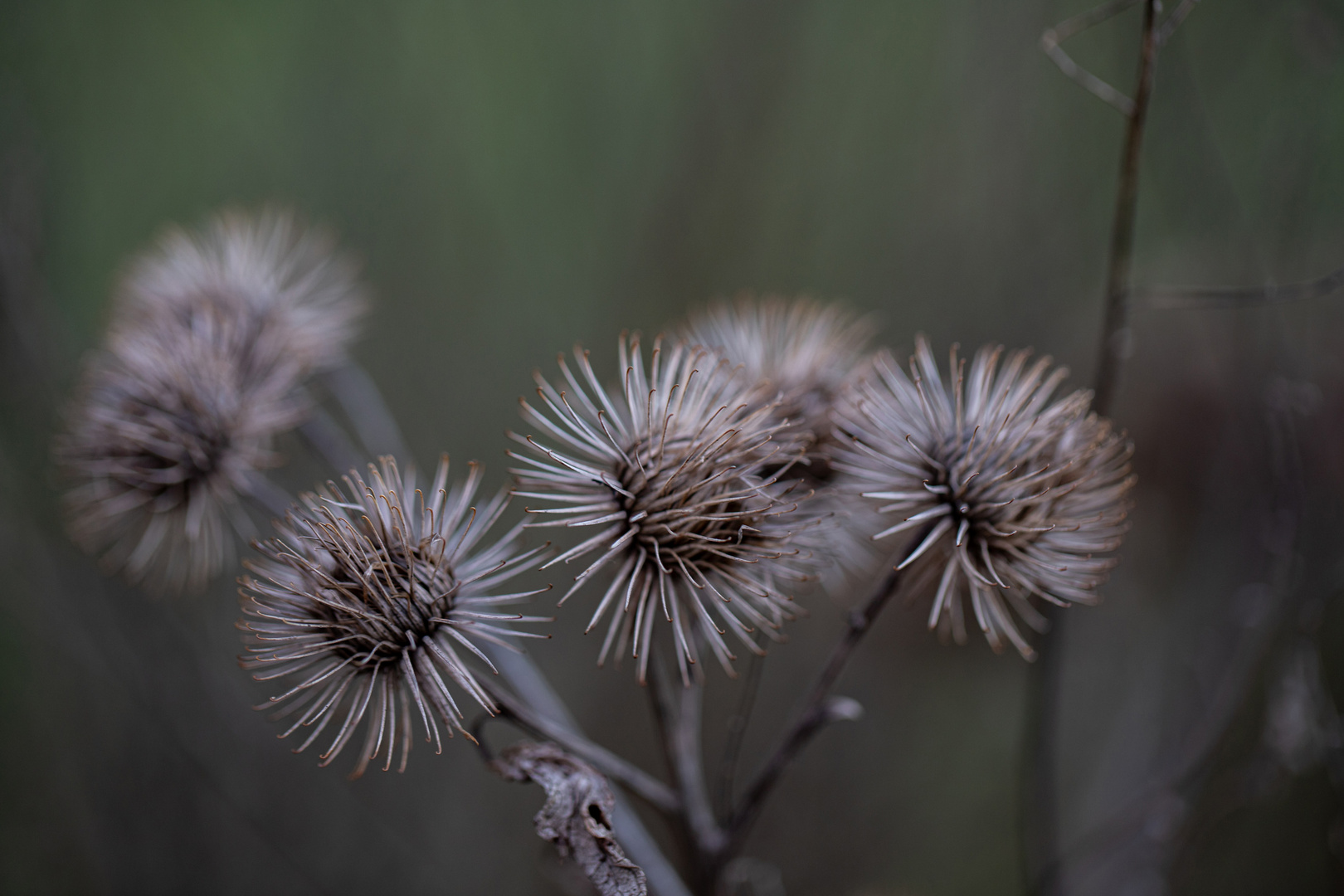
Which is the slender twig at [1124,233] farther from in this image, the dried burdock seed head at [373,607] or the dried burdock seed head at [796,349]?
the dried burdock seed head at [373,607]

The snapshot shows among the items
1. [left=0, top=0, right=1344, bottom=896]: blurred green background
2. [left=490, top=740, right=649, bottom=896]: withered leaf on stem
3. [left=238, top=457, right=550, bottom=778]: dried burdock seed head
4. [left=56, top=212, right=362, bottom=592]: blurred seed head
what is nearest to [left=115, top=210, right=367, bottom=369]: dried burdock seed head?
[left=56, top=212, right=362, bottom=592]: blurred seed head

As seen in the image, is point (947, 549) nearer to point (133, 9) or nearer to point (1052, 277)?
point (1052, 277)

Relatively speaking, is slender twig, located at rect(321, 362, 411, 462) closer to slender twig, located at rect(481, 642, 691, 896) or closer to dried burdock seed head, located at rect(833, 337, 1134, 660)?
slender twig, located at rect(481, 642, 691, 896)

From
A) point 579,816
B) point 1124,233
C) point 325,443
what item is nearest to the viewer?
point 579,816

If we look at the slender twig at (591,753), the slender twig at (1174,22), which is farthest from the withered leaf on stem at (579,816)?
the slender twig at (1174,22)

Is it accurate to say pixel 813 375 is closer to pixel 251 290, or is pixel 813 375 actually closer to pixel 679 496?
pixel 679 496

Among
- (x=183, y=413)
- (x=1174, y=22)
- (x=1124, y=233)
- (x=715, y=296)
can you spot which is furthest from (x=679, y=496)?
(x=715, y=296)

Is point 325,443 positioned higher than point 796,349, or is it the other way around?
point 325,443
